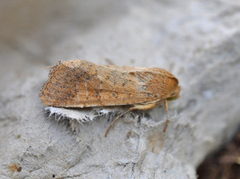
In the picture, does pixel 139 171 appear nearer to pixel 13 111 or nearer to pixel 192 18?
Result: pixel 13 111

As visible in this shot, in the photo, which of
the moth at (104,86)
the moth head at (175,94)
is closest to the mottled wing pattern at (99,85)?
the moth at (104,86)

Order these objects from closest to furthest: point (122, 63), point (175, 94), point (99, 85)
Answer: point (99, 85) < point (175, 94) < point (122, 63)

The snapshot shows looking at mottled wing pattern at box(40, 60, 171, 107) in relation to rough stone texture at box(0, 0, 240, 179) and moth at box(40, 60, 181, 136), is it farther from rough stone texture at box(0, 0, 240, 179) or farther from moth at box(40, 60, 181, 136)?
rough stone texture at box(0, 0, 240, 179)

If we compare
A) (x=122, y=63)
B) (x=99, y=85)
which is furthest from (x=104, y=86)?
(x=122, y=63)

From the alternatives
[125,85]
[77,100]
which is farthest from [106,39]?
[77,100]

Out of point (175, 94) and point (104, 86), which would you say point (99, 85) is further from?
point (175, 94)

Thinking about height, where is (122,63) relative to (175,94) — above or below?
above
